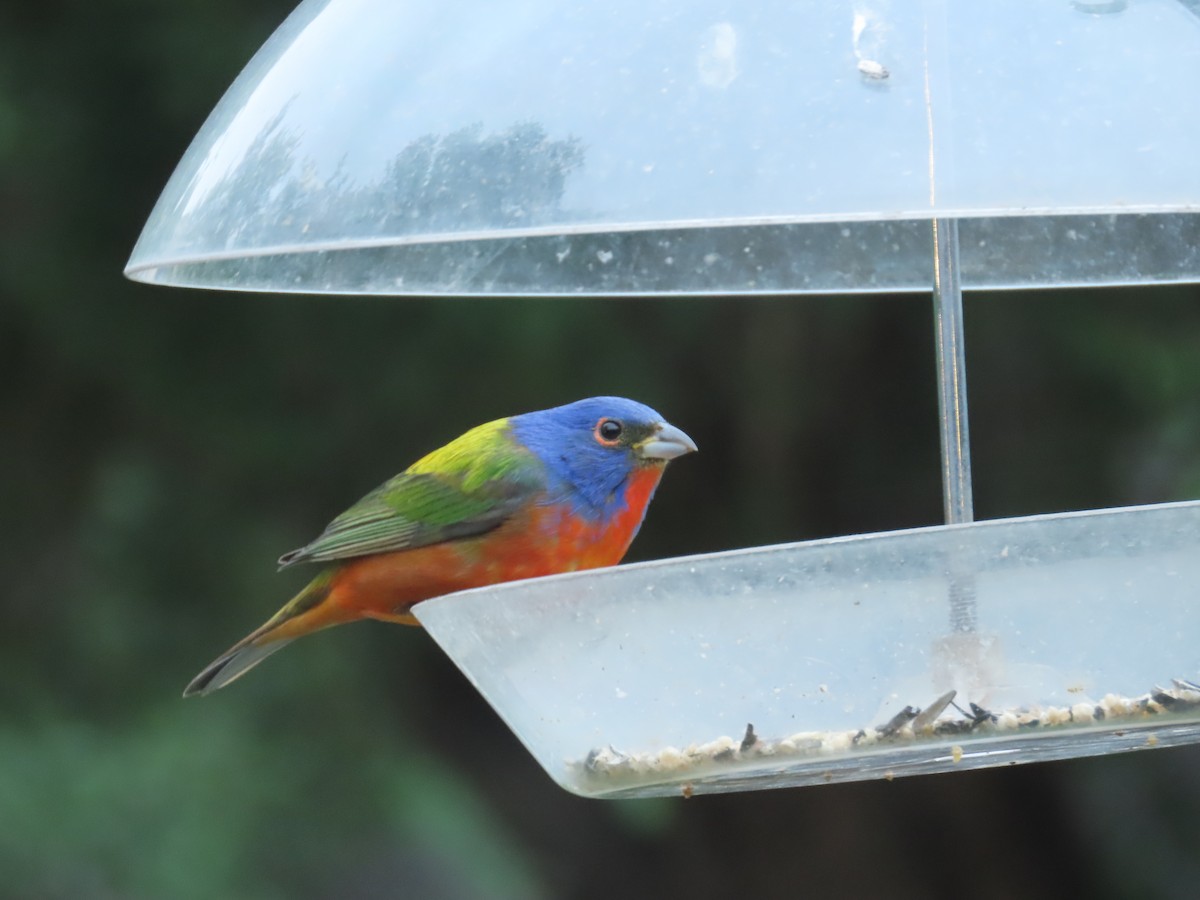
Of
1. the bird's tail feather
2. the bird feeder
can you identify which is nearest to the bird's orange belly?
the bird's tail feather

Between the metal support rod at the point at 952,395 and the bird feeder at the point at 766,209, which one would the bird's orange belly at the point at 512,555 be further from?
the metal support rod at the point at 952,395

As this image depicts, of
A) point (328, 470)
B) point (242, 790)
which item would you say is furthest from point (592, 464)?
point (328, 470)

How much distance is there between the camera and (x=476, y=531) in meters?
3.12

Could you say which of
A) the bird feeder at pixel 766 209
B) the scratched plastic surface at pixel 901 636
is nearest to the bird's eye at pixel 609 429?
the bird feeder at pixel 766 209

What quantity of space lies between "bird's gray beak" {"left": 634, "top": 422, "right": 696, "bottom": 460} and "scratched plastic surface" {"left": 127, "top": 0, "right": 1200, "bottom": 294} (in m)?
1.15

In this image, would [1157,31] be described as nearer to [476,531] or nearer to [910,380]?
[476,531]

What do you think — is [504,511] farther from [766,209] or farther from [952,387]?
[766,209]

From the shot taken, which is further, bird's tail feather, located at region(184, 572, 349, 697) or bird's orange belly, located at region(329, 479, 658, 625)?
bird's tail feather, located at region(184, 572, 349, 697)

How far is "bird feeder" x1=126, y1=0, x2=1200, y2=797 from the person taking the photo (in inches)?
69.4

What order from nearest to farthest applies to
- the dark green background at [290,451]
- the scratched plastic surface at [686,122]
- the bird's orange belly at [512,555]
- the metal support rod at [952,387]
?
the scratched plastic surface at [686,122] < the metal support rod at [952,387] < the bird's orange belly at [512,555] < the dark green background at [290,451]

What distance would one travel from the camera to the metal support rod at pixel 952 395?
2.45 metres

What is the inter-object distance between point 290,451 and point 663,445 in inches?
123

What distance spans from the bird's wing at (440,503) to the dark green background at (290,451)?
237cm

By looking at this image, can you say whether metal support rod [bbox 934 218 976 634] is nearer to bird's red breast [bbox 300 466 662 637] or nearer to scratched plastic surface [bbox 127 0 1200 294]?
scratched plastic surface [bbox 127 0 1200 294]
